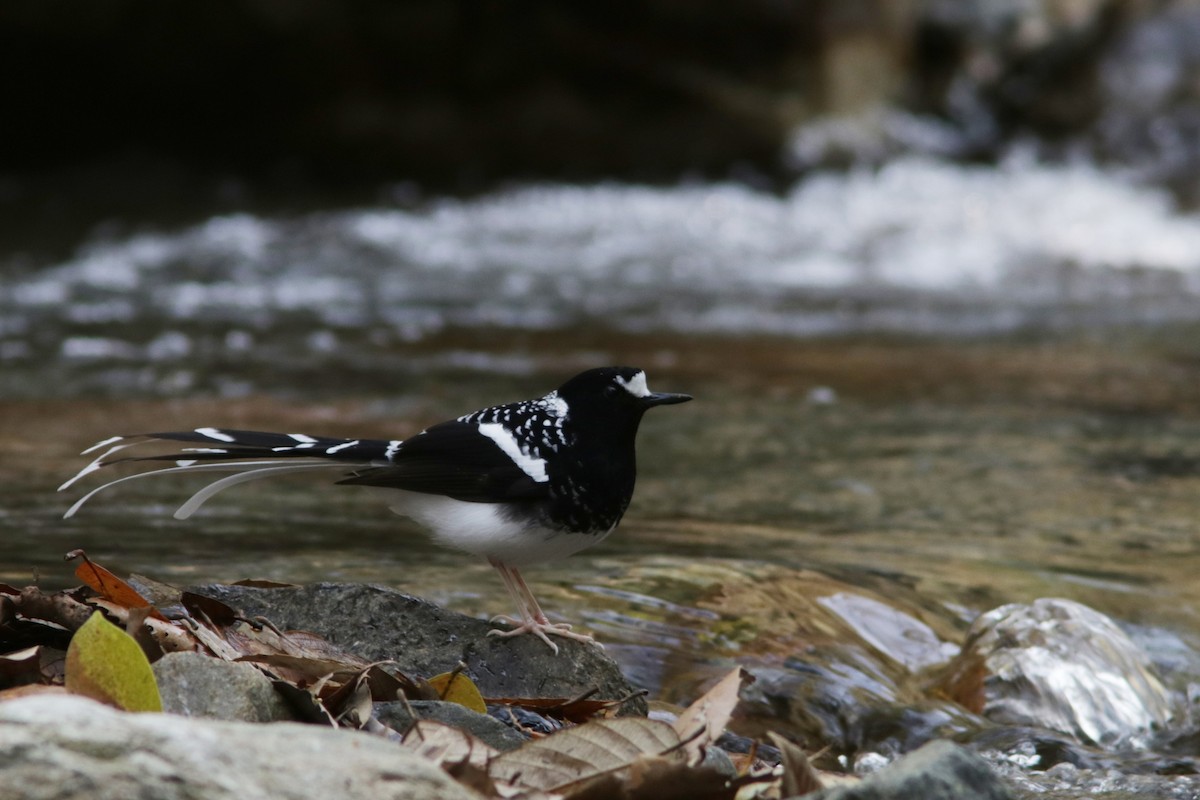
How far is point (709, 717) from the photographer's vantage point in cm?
285

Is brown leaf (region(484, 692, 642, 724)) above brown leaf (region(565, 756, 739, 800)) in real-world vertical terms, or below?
below

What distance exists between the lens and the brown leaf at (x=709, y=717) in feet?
8.93

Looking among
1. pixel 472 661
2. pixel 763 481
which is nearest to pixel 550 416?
pixel 472 661

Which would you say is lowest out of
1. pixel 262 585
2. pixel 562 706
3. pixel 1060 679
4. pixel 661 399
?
pixel 1060 679

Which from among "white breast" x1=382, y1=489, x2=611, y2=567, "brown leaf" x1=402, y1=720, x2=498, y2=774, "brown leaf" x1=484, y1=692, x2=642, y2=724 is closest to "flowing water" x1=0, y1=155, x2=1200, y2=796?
"white breast" x1=382, y1=489, x2=611, y2=567

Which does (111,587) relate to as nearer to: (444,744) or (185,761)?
Result: (444,744)

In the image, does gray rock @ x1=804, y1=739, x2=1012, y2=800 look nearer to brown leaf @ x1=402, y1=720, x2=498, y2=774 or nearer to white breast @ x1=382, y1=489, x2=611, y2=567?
brown leaf @ x1=402, y1=720, x2=498, y2=774

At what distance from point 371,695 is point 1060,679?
2.28 metres

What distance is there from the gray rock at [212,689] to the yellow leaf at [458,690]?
1.62 ft

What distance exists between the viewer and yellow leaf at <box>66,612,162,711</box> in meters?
2.47

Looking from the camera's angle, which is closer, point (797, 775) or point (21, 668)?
point (797, 775)

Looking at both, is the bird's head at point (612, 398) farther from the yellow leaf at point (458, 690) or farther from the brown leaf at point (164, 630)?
the brown leaf at point (164, 630)

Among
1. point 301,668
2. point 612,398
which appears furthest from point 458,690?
point 612,398

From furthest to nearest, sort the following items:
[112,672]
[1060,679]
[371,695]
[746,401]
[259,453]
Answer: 1. [746,401]
2. [1060,679]
3. [259,453]
4. [371,695]
5. [112,672]
